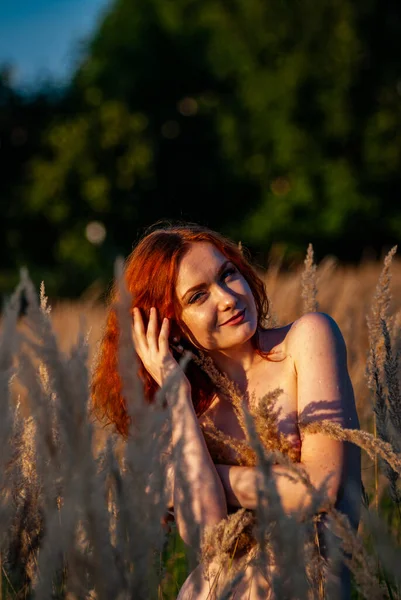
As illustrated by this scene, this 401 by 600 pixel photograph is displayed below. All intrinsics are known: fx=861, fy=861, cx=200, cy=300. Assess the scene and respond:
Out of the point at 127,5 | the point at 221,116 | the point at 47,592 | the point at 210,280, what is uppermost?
the point at 127,5

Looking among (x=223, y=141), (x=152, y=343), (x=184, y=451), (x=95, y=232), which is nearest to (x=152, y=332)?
(x=152, y=343)

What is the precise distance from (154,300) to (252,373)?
0.32m

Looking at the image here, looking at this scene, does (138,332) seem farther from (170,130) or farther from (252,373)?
(170,130)

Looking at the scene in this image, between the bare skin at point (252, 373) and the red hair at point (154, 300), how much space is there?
38mm

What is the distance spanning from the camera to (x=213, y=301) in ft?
7.14

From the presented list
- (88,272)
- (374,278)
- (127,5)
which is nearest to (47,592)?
(374,278)

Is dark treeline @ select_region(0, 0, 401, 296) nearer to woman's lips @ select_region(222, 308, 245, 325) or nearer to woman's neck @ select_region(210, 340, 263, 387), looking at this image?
woman's neck @ select_region(210, 340, 263, 387)

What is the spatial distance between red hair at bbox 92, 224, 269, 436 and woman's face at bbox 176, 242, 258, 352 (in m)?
0.04

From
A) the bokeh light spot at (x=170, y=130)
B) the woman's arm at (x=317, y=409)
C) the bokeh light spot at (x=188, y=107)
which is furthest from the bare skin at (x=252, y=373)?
the bokeh light spot at (x=188, y=107)

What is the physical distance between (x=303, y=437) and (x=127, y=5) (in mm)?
37483

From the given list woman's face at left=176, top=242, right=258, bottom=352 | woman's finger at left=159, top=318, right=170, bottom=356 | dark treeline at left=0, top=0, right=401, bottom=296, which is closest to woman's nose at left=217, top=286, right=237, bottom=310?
woman's face at left=176, top=242, right=258, bottom=352

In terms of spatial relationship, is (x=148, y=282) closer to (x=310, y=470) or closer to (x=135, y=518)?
(x=310, y=470)

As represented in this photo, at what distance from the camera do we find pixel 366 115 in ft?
94.4

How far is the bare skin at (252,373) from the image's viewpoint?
1.89 m
